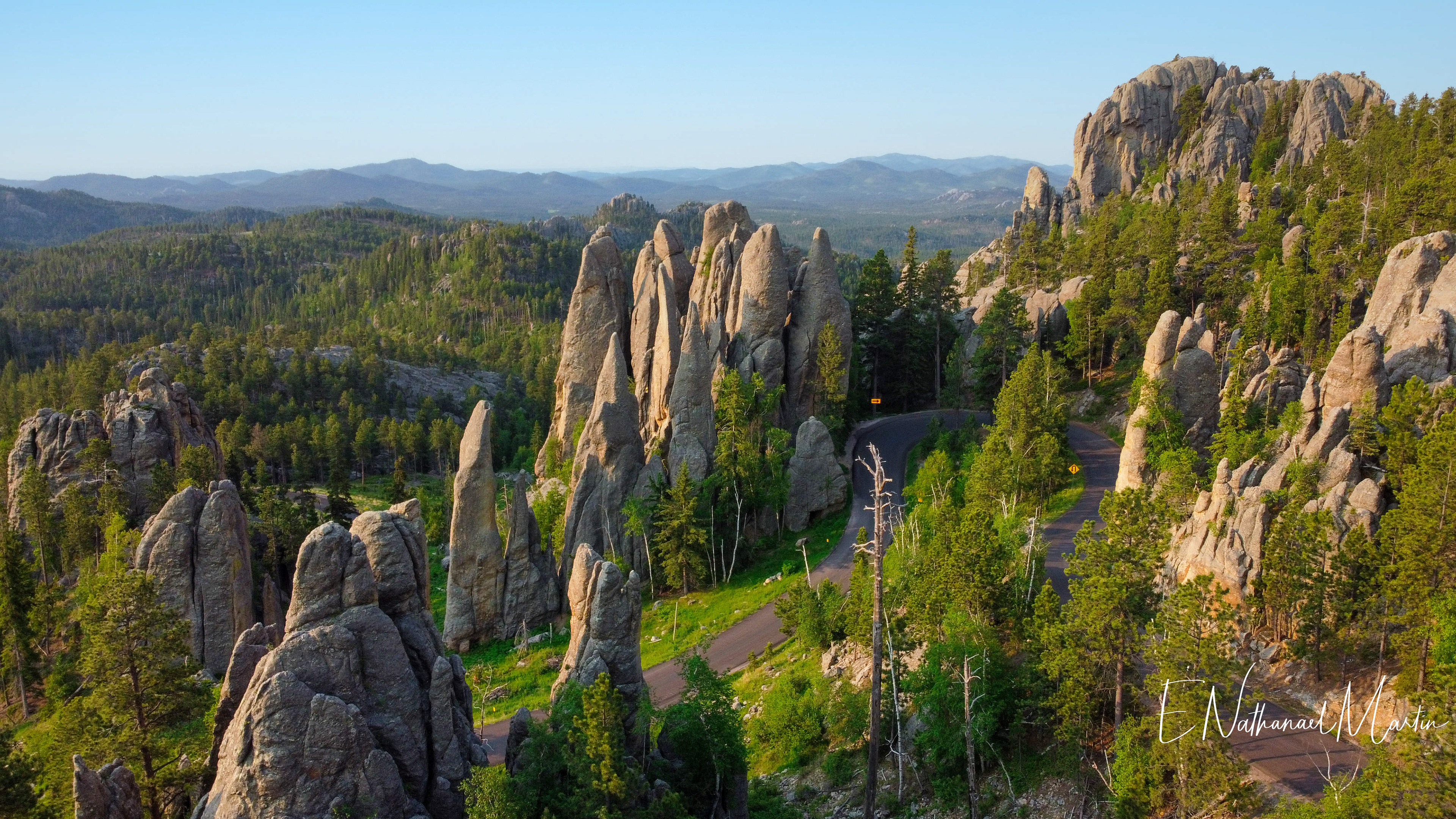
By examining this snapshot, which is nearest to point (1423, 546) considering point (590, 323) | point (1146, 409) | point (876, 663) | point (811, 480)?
point (876, 663)

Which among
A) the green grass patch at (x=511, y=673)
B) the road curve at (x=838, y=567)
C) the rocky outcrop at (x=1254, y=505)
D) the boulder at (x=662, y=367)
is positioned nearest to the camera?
the rocky outcrop at (x=1254, y=505)

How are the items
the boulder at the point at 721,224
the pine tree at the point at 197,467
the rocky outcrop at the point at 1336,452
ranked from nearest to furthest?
the rocky outcrop at the point at 1336,452 < the pine tree at the point at 197,467 < the boulder at the point at 721,224

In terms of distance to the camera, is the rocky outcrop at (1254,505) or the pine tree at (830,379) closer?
the rocky outcrop at (1254,505)

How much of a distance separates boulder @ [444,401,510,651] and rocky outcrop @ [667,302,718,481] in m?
12.8

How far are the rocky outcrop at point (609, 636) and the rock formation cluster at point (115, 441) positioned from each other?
2031 inches

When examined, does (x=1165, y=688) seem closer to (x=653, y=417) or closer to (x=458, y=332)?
(x=653, y=417)

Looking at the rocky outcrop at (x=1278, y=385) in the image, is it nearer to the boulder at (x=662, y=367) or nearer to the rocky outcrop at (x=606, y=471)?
the boulder at (x=662, y=367)

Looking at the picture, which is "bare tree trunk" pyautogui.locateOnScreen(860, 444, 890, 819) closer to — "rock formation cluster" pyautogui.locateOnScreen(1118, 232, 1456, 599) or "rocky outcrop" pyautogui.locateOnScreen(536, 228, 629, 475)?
"rock formation cluster" pyautogui.locateOnScreen(1118, 232, 1456, 599)

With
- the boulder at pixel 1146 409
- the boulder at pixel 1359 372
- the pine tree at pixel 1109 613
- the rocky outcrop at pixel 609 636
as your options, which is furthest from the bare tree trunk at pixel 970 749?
the boulder at pixel 1359 372

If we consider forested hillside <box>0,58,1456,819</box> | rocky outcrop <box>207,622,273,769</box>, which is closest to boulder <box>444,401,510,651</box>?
forested hillside <box>0,58,1456,819</box>

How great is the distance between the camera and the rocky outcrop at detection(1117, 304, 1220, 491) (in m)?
44.9

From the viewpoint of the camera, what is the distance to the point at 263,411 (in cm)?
11275

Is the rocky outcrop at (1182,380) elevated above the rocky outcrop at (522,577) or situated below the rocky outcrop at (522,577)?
above

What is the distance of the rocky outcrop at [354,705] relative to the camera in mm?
19422
